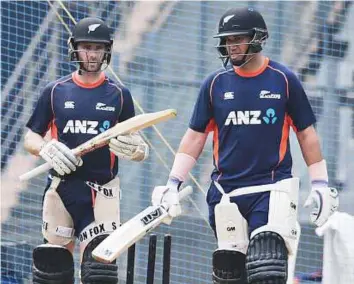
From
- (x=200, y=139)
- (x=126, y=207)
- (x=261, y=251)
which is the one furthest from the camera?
(x=126, y=207)

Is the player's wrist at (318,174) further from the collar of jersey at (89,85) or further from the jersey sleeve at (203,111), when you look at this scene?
the collar of jersey at (89,85)

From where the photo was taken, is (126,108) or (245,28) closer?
(245,28)

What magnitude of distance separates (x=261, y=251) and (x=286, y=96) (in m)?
0.80

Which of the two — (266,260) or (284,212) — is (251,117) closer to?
(284,212)

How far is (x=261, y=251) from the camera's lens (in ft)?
19.8

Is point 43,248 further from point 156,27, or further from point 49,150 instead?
point 156,27

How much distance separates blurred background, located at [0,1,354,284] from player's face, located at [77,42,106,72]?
94.7 inches

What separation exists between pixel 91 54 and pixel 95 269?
1.14 metres

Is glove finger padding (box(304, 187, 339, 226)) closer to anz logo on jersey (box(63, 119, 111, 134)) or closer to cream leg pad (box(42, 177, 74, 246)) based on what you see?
anz logo on jersey (box(63, 119, 111, 134))

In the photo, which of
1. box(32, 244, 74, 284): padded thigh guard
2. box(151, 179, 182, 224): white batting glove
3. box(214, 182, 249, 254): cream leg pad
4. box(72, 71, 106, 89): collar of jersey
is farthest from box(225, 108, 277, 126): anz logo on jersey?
box(32, 244, 74, 284): padded thigh guard

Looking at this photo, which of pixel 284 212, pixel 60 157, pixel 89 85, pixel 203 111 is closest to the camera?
pixel 284 212

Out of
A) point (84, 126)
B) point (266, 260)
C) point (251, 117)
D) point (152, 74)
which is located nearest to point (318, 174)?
point (251, 117)

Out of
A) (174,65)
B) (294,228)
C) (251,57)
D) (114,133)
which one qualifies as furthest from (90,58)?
(174,65)

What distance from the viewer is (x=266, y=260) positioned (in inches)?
237
